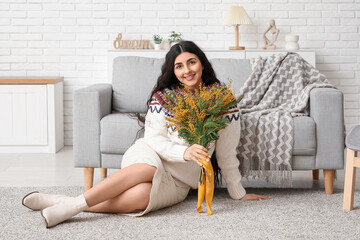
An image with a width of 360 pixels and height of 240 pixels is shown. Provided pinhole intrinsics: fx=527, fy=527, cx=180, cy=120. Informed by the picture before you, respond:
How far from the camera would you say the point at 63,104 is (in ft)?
16.6

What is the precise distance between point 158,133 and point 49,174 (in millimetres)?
1330

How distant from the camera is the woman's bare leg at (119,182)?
2.45 m

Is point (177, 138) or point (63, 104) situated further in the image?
point (63, 104)

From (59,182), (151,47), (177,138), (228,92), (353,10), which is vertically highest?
(353,10)

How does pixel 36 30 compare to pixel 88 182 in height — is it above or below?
above

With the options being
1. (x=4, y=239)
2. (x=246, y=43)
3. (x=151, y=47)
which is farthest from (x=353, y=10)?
(x=4, y=239)

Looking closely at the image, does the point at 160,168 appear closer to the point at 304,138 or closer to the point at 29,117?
the point at 304,138

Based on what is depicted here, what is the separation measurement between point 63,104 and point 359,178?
2.82 metres

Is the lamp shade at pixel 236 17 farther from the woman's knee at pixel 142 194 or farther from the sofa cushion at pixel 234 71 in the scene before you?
the woman's knee at pixel 142 194

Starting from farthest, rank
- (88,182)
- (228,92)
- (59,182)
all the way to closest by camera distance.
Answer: (59,182), (88,182), (228,92)

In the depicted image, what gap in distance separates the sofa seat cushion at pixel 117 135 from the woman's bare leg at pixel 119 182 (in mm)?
582

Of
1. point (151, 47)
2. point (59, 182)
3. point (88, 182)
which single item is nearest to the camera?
point (88, 182)

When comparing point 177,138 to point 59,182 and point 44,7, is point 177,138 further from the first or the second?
point 44,7

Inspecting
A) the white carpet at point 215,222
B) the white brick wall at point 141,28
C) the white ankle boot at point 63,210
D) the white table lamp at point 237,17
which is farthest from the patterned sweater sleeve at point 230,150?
the white brick wall at point 141,28
